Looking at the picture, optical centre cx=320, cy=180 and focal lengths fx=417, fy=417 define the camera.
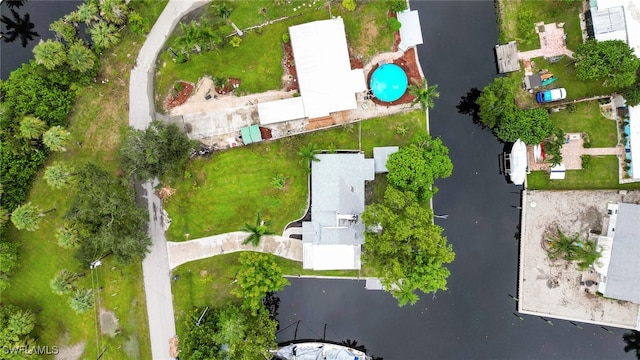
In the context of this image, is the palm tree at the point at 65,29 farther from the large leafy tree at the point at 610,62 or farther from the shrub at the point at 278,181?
the large leafy tree at the point at 610,62

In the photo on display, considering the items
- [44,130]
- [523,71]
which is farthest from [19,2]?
[523,71]

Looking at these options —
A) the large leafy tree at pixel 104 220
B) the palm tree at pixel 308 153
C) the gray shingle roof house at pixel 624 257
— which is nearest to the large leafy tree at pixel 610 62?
the gray shingle roof house at pixel 624 257

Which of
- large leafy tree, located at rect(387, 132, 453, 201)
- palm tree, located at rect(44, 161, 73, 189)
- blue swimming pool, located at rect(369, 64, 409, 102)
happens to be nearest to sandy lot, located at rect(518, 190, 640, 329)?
large leafy tree, located at rect(387, 132, 453, 201)

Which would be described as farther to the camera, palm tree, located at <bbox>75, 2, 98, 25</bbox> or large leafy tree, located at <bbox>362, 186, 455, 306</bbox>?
palm tree, located at <bbox>75, 2, 98, 25</bbox>

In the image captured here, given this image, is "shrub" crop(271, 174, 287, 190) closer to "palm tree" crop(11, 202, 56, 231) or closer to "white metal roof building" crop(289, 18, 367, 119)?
"white metal roof building" crop(289, 18, 367, 119)

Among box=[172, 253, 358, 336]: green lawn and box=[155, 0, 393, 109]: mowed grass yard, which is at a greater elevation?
box=[155, 0, 393, 109]: mowed grass yard

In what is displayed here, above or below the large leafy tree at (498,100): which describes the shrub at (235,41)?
above

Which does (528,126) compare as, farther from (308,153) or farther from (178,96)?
(178,96)

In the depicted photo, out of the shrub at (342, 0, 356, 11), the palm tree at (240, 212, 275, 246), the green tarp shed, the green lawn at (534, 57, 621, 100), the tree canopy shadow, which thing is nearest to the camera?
the palm tree at (240, 212, 275, 246)
